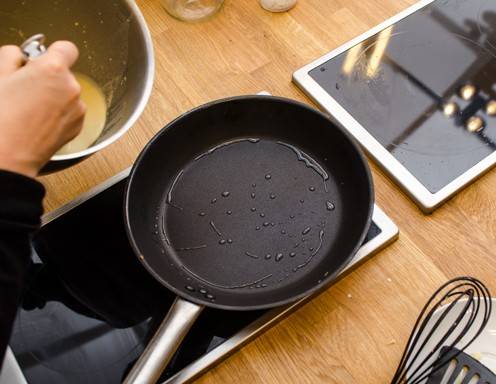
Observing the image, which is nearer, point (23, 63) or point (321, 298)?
point (23, 63)

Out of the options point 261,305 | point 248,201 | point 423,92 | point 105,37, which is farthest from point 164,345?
point 423,92

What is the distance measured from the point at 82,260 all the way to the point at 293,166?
273mm

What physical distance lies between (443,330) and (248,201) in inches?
10.0

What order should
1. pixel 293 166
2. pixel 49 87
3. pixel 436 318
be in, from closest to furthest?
pixel 49 87
pixel 436 318
pixel 293 166

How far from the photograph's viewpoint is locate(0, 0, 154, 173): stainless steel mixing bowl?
519 millimetres

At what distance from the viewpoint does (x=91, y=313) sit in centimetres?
58

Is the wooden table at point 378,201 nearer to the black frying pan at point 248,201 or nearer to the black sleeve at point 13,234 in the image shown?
the black frying pan at point 248,201

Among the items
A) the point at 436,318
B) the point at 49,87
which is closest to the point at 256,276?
the point at 436,318

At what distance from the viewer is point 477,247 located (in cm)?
62

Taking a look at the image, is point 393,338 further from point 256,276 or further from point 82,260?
point 82,260

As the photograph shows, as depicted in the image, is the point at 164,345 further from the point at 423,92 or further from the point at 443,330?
the point at 423,92

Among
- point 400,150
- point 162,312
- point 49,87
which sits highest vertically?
point 49,87

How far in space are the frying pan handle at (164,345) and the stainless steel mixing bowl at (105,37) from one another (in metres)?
0.18

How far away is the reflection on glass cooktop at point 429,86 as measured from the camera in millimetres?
678
